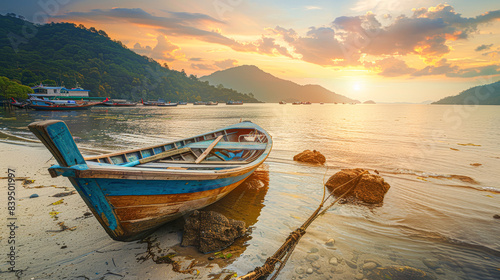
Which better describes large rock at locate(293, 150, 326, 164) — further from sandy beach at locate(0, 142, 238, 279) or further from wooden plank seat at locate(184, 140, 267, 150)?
sandy beach at locate(0, 142, 238, 279)

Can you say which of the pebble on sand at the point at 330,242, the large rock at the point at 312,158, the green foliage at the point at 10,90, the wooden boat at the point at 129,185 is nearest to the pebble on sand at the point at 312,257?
the pebble on sand at the point at 330,242

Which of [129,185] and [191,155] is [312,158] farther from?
[129,185]

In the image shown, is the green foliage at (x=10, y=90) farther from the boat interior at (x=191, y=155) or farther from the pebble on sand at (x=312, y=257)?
the pebble on sand at (x=312, y=257)

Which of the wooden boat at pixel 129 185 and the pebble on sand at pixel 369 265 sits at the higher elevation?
the wooden boat at pixel 129 185

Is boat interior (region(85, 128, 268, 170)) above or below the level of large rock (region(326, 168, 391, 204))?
above

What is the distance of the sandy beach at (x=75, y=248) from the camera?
410cm

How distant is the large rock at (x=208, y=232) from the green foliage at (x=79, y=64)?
115824 mm

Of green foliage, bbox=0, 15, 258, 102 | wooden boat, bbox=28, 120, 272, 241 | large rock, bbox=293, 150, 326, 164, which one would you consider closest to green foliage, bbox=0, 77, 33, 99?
green foliage, bbox=0, 15, 258, 102

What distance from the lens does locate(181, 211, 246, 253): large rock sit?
16.0ft

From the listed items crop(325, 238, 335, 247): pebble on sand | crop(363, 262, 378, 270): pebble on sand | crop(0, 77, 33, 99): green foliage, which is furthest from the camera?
crop(0, 77, 33, 99): green foliage

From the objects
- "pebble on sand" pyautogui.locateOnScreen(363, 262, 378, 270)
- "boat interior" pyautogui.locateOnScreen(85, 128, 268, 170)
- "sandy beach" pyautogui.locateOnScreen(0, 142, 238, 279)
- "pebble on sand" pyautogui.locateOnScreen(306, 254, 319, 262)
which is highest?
"boat interior" pyautogui.locateOnScreen(85, 128, 268, 170)

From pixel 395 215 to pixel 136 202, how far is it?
7.47 meters

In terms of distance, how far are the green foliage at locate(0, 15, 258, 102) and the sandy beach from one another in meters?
112

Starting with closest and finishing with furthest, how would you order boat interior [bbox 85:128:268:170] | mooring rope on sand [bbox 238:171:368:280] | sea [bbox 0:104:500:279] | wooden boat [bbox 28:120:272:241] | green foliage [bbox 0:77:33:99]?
wooden boat [bbox 28:120:272:241], mooring rope on sand [bbox 238:171:368:280], sea [bbox 0:104:500:279], boat interior [bbox 85:128:268:170], green foliage [bbox 0:77:33:99]
